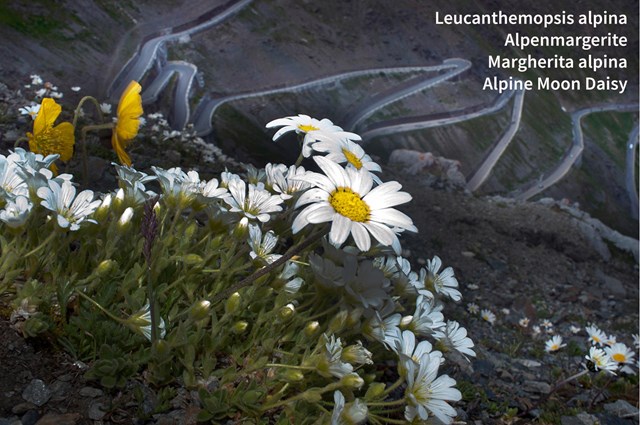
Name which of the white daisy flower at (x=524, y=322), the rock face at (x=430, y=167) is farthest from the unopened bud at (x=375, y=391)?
the rock face at (x=430, y=167)

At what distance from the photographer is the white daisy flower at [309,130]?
4.17 ft

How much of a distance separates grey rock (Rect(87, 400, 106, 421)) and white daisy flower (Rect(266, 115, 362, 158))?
683mm

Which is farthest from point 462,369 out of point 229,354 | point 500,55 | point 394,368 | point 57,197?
point 500,55

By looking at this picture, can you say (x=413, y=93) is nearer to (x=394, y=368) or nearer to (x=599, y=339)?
(x=599, y=339)

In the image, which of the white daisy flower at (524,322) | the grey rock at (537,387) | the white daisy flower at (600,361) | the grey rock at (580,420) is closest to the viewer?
the grey rock at (580,420)

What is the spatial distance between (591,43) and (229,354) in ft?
13.8

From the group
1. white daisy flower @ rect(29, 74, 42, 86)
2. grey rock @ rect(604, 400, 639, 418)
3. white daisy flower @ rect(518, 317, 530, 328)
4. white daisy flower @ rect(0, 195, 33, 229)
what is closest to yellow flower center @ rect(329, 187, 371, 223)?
white daisy flower @ rect(0, 195, 33, 229)

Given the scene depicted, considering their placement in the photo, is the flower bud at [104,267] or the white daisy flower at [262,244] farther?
the white daisy flower at [262,244]

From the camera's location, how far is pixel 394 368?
1781 mm

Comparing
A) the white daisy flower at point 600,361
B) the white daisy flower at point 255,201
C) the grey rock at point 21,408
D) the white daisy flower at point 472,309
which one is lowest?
the white daisy flower at point 472,309

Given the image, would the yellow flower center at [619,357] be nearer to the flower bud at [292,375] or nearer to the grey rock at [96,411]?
the flower bud at [292,375]

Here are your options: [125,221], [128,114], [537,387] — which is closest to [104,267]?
[125,221]

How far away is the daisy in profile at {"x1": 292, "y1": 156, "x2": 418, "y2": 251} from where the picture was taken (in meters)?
1.02

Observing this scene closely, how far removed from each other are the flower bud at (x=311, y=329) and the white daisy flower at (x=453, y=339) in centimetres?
30
